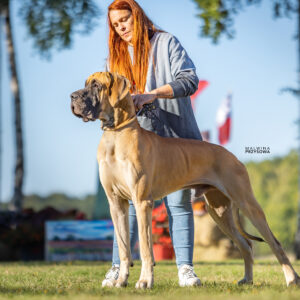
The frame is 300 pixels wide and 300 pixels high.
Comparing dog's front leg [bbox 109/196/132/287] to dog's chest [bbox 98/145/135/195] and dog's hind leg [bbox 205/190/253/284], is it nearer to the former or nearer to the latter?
dog's chest [bbox 98/145/135/195]

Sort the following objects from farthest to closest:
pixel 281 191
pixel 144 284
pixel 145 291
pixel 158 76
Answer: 1. pixel 281 191
2. pixel 158 76
3. pixel 144 284
4. pixel 145 291

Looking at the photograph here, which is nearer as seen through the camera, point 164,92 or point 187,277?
point 164,92

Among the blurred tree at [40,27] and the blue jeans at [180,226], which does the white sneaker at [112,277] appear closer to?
the blue jeans at [180,226]

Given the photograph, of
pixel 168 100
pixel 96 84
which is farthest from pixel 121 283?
pixel 168 100

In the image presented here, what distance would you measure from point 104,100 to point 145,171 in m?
0.60

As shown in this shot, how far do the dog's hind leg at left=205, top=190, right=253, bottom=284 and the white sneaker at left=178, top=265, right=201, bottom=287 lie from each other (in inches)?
21.6

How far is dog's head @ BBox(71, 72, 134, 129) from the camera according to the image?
3.71 metres

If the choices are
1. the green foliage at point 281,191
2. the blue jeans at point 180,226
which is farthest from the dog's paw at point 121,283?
the green foliage at point 281,191

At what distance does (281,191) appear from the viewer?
51344 millimetres

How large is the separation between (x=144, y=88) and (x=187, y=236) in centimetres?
134

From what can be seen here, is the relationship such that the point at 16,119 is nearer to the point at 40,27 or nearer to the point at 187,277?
the point at 40,27

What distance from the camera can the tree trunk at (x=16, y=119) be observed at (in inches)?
466

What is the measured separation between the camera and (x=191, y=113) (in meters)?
4.62

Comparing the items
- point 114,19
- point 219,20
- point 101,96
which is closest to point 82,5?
point 219,20
